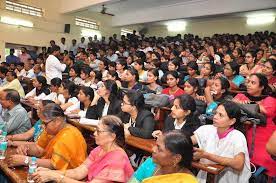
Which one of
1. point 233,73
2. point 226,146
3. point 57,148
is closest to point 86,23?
point 233,73

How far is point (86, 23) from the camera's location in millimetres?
13148

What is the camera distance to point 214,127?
2877mm

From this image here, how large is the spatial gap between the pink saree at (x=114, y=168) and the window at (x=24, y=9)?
10.1 meters

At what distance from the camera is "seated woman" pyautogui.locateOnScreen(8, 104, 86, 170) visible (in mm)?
2490

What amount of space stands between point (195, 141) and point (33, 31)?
10.1m

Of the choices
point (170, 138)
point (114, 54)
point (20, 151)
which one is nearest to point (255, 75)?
point (170, 138)

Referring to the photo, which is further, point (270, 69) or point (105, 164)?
point (270, 69)

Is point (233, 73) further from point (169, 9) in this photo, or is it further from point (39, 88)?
point (169, 9)

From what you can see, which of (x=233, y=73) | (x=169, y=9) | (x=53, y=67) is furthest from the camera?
(x=169, y=9)

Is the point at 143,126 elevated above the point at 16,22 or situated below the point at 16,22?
below

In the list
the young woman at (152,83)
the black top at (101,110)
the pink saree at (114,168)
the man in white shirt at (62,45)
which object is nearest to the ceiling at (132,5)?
the man in white shirt at (62,45)

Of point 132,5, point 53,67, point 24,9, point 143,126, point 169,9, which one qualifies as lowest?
point 143,126

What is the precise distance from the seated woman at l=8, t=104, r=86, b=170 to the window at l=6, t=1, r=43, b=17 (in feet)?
30.6

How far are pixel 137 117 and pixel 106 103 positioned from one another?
37.1 inches
